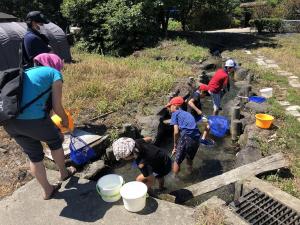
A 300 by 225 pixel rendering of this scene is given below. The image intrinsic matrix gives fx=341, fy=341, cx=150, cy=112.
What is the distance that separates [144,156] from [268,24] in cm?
2316

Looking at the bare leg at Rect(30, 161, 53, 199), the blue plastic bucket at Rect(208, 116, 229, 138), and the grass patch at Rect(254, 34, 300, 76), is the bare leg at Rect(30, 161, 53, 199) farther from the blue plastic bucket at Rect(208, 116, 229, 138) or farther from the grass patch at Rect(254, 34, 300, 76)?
the grass patch at Rect(254, 34, 300, 76)

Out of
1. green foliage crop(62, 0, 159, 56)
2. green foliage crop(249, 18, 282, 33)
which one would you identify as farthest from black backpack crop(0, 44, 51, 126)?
green foliage crop(249, 18, 282, 33)

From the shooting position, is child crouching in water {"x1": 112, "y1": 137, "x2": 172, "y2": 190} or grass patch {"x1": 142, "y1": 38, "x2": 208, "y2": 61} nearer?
child crouching in water {"x1": 112, "y1": 137, "x2": 172, "y2": 190}

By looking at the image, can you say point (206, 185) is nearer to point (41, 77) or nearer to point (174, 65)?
point (41, 77)

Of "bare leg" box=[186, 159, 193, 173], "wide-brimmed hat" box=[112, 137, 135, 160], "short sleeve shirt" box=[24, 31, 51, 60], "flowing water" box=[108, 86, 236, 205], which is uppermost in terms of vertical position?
"short sleeve shirt" box=[24, 31, 51, 60]

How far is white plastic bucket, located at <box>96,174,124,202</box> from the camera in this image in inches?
182

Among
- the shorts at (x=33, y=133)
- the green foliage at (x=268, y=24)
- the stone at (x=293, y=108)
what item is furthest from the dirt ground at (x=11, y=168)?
the green foliage at (x=268, y=24)

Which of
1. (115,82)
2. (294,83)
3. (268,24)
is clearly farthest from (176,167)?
(268,24)

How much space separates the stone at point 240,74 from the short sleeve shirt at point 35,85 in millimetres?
9325

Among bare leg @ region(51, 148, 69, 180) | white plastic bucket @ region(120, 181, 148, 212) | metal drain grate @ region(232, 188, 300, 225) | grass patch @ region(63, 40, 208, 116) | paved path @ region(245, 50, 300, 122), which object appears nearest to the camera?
white plastic bucket @ region(120, 181, 148, 212)

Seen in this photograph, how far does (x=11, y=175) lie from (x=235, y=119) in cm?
501

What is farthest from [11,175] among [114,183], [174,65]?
[174,65]

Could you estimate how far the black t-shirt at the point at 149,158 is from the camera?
4.96m

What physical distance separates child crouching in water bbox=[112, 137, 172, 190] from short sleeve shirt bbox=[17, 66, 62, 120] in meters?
1.15
